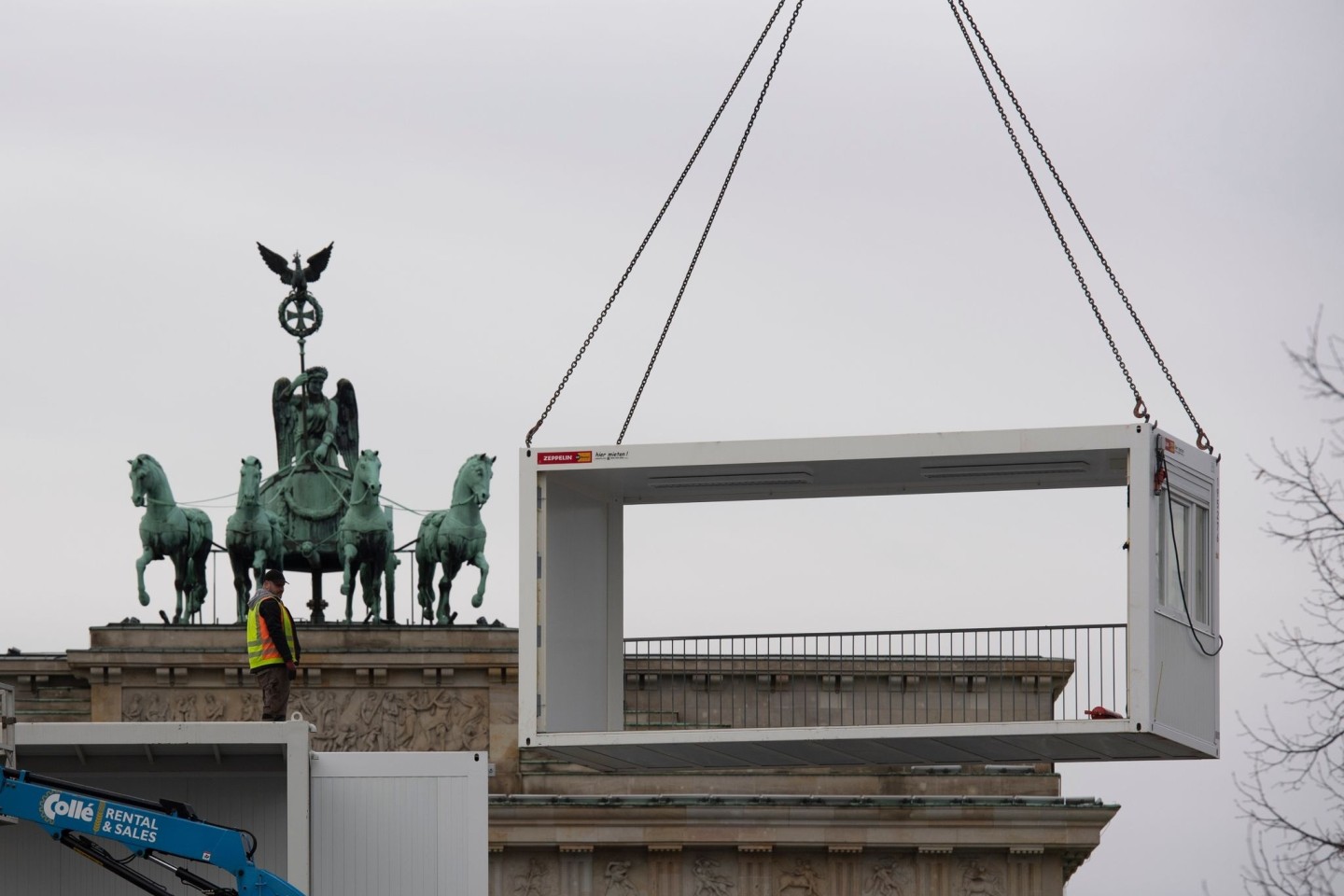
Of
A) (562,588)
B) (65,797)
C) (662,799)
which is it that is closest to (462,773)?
(562,588)

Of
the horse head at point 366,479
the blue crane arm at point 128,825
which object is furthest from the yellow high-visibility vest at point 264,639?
the horse head at point 366,479

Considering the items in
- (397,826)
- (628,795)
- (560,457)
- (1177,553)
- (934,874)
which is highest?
(560,457)

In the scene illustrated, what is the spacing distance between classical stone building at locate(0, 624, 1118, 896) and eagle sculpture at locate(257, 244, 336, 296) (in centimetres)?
633

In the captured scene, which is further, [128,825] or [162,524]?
[162,524]

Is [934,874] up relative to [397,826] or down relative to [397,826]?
down

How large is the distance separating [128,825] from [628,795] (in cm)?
2583

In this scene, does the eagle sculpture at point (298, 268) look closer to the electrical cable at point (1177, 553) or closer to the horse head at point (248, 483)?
the horse head at point (248, 483)

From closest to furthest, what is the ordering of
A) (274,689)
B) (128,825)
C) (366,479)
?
(128,825)
(274,689)
(366,479)

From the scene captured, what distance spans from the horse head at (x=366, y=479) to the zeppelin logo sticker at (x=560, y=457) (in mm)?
22372

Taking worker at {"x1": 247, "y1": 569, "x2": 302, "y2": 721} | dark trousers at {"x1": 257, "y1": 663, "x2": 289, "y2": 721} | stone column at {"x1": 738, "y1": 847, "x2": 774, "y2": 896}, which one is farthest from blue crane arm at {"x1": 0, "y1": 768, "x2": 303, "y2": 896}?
stone column at {"x1": 738, "y1": 847, "x2": 774, "y2": 896}

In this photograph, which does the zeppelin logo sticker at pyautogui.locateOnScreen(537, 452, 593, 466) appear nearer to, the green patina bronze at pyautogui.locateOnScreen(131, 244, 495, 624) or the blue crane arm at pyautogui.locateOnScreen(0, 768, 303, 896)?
the blue crane arm at pyautogui.locateOnScreen(0, 768, 303, 896)

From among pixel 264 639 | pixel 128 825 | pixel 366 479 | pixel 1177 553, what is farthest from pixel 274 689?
pixel 366 479

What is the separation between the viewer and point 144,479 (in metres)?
56.6

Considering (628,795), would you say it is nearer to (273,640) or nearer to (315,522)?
(315,522)
